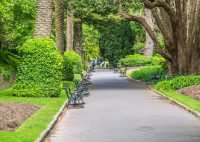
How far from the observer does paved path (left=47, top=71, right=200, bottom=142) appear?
15.8 meters

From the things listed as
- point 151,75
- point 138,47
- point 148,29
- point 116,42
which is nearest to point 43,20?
point 148,29

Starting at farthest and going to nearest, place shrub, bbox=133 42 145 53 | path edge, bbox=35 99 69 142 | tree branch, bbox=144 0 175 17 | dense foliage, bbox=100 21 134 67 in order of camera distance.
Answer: dense foliage, bbox=100 21 134 67 → shrub, bbox=133 42 145 53 → tree branch, bbox=144 0 175 17 → path edge, bbox=35 99 69 142

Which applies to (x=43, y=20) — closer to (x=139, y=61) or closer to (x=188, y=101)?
(x=188, y=101)

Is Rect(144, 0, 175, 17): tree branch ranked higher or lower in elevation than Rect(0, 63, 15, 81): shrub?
higher

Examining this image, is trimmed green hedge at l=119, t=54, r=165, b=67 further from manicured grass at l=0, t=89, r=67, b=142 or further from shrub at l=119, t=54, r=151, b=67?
manicured grass at l=0, t=89, r=67, b=142

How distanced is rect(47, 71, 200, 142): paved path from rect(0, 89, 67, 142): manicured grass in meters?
0.41

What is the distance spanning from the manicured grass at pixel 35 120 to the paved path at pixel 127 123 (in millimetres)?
414

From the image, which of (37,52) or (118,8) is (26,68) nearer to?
(37,52)

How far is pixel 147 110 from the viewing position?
2397 cm

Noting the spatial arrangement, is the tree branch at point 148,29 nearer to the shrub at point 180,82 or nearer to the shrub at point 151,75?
the shrub at point 151,75

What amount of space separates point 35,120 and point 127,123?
110 inches

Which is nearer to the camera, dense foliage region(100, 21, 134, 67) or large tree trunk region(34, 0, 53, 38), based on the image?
large tree trunk region(34, 0, 53, 38)

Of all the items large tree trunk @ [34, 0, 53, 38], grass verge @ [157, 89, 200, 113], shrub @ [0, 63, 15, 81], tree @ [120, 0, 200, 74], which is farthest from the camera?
tree @ [120, 0, 200, 74]

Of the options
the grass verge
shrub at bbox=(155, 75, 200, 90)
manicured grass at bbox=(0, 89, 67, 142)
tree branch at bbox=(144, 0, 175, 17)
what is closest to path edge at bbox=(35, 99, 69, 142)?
manicured grass at bbox=(0, 89, 67, 142)
